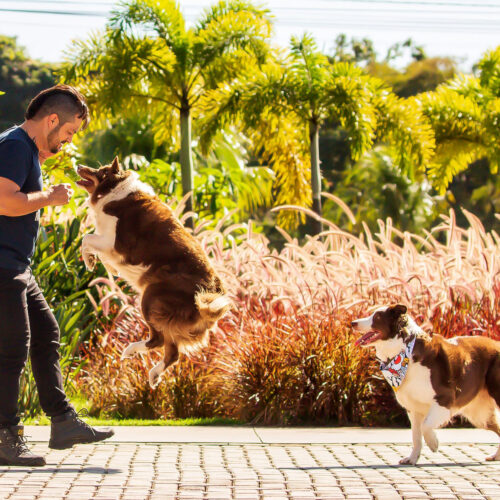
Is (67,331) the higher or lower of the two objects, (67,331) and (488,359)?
the lower

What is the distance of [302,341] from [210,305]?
4460 millimetres

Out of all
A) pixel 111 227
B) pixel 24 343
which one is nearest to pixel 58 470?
pixel 24 343

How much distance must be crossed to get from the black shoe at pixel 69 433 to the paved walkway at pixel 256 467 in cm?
19

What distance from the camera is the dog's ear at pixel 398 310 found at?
6785mm

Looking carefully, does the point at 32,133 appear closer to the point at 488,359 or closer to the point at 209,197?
the point at 488,359

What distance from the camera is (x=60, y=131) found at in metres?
5.71

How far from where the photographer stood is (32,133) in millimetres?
5793

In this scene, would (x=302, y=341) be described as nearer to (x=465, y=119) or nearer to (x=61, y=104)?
(x=61, y=104)

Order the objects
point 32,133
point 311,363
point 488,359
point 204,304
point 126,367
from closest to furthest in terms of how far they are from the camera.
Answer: point 204,304
point 32,133
point 488,359
point 311,363
point 126,367

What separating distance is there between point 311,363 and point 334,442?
157 centimetres

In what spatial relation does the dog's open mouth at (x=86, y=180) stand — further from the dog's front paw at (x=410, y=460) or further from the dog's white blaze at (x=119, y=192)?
the dog's front paw at (x=410, y=460)

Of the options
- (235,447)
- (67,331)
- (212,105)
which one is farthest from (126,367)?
(212,105)

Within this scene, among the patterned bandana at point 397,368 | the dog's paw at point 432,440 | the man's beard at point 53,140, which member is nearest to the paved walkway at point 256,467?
the dog's paw at point 432,440

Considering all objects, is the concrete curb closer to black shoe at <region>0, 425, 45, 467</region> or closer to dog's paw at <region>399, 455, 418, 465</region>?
dog's paw at <region>399, 455, 418, 465</region>
